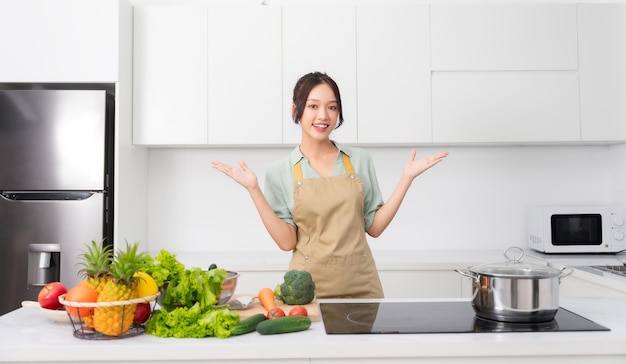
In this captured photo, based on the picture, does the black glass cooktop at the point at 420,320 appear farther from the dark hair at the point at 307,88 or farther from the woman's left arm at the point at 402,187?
the dark hair at the point at 307,88

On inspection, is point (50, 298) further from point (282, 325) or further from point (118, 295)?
point (282, 325)

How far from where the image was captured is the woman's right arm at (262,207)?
5.98 feet

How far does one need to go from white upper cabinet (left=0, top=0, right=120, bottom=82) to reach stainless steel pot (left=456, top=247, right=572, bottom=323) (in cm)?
239

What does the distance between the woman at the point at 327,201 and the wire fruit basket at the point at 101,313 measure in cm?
76

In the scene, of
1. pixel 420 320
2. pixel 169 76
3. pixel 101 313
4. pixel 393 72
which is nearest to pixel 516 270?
pixel 420 320

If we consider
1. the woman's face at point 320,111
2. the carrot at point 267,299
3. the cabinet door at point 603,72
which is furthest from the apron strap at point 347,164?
the cabinet door at point 603,72

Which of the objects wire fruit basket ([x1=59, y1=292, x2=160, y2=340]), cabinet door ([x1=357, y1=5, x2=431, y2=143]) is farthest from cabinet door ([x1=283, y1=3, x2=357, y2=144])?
wire fruit basket ([x1=59, y1=292, x2=160, y2=340])

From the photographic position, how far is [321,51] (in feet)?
10.8

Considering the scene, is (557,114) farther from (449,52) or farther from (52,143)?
(52,143)

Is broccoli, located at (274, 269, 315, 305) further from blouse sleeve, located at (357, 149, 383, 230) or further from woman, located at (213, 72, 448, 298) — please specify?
blouse sleeve, located at (357, 149, 383, 230)

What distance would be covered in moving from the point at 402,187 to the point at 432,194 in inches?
66.8

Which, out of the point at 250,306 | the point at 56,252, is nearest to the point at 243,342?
the point at 250,306

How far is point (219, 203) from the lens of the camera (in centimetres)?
366

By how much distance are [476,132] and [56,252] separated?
92.8 inches
